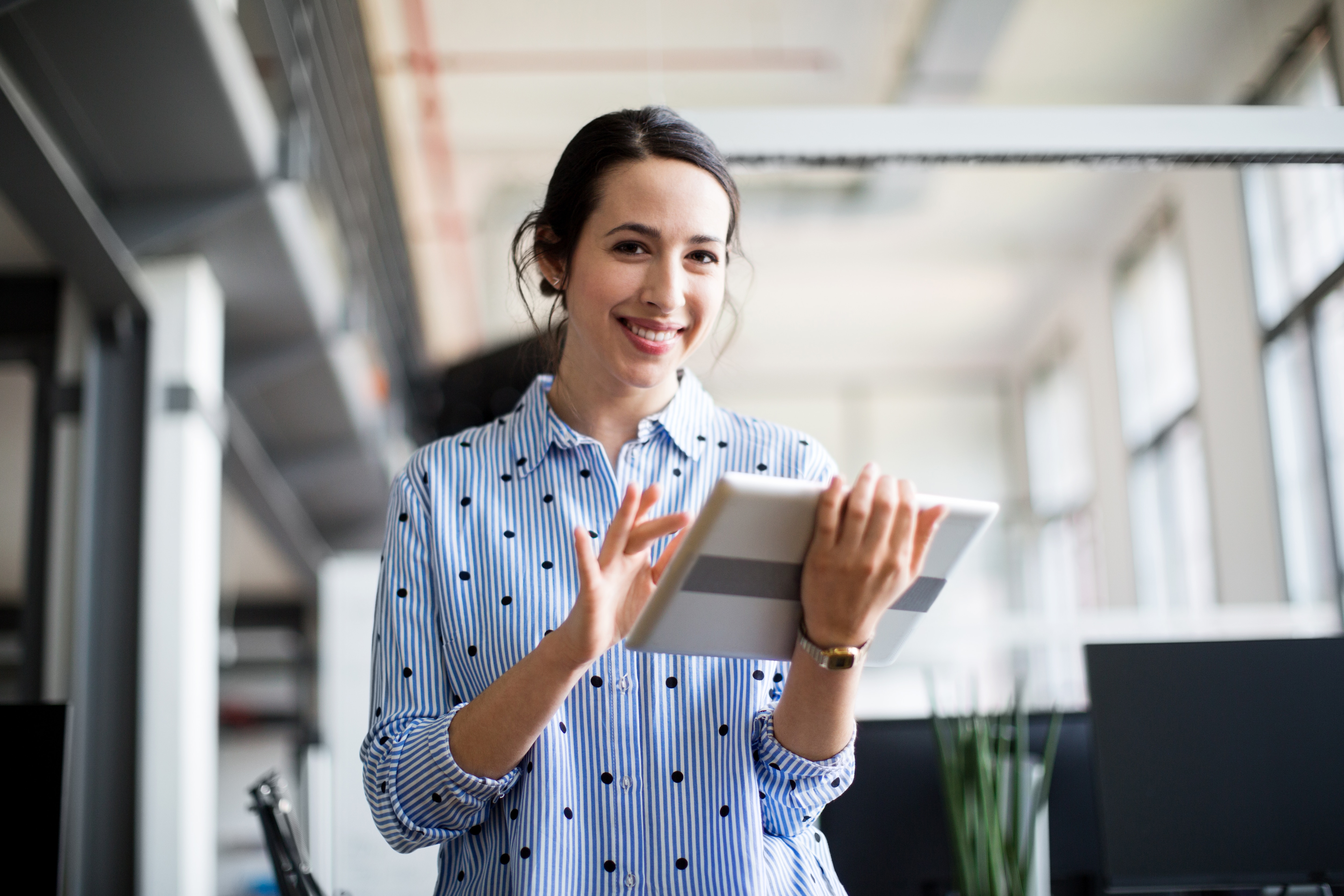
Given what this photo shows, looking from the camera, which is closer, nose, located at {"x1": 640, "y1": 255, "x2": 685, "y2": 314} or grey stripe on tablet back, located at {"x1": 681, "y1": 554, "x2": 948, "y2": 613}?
grey stripe on tablet back, located at {"x1": 681, "y1": 554, "x2": 948, "y2": 613}

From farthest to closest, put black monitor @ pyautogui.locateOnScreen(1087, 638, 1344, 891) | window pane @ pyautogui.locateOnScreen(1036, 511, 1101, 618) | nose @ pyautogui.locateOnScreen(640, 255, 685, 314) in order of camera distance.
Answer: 1. window pane @ pyautogui.locateOnScreen(1036, 511, 1101, 618)
2. black monitor @ pyautogui.locateOnScreen(1087, 638, 1344, 891)
3. nose @ pyautogui.locateOnScreen(640, 255, 685, 314)

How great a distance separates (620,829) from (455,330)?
7.51m

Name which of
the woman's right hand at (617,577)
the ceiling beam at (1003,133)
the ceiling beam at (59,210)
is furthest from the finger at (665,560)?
the ceiling beam at (59,210)

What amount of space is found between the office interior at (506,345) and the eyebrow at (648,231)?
258 mm

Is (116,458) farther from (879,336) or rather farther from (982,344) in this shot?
(982,344)

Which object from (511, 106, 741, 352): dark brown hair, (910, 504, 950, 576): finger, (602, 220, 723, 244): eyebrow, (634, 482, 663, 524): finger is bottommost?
(910, 504, 950, 576): finger

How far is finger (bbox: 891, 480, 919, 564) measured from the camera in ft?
3.06

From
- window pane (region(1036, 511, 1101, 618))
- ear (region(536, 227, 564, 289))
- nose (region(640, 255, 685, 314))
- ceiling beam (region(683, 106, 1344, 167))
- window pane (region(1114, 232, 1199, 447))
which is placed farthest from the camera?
window pane (region(1036, 511, 1101, 618))

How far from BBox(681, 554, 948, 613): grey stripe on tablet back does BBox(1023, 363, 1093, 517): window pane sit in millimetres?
8566

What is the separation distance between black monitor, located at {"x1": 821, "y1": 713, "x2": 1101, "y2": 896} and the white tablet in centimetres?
77

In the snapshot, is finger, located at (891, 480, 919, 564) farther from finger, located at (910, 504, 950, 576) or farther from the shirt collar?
the shirt collar

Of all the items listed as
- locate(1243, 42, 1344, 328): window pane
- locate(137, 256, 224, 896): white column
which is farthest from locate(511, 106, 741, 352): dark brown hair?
locate(1243, 42, 1344, 328): window pane

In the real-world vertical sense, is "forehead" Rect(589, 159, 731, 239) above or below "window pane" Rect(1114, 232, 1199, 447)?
below

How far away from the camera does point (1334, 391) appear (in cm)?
568
